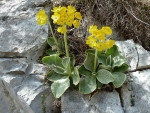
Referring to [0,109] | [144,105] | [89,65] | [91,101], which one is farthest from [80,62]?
[0,109]

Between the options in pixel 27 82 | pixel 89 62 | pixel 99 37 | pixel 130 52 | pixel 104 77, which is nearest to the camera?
pixel 99 37

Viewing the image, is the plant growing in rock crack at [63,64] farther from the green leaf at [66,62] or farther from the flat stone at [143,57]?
the flat stone at [143,57]

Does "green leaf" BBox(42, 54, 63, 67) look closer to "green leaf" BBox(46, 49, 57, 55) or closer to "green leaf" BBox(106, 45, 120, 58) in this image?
"green leaf" BBox(46, 49, 57, 55)

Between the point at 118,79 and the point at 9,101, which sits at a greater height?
the point at 118,79

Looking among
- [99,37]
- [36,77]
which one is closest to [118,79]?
[99,37]

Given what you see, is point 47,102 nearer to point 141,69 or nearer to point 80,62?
point 80,62

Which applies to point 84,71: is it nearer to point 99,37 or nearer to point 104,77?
point 104,77

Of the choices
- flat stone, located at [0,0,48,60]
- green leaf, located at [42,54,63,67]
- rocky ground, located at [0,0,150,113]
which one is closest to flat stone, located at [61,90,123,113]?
rocky ground, located at [0,0,150,113]
